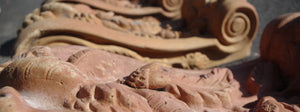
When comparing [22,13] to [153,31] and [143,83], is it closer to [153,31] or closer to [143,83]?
[153,31]

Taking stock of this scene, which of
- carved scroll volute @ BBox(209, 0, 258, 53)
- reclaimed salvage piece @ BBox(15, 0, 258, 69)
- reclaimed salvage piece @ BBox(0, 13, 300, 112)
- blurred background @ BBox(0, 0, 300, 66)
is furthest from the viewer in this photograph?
blurred background @ BBox(0, 0, 300, 66)

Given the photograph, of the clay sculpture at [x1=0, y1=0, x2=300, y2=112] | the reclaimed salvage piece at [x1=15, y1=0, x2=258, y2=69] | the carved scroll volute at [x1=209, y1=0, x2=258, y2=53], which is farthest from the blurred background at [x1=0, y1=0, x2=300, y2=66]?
the clay sculpture at [x1=0, y1=0, x2=300, y2=112]

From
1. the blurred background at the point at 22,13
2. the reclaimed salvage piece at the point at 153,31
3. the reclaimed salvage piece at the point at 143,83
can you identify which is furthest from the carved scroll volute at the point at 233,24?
the reclaimed salvage piece at the point at 143,83

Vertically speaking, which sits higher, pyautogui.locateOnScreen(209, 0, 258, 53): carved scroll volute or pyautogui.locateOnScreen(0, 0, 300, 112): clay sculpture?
pyautogui.locateOnScreen(209, 0, 258, 53): carved scroll volute

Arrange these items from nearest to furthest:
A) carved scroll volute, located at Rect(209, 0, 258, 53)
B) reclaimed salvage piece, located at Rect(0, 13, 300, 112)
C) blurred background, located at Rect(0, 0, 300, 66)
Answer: reclaimed salvage piece, located at Rect(0, 13, 300, 112), carved scroll volute, located at Rect(209, 0, 258, 53), blurred background, located at Rect(0, 0, 300, 66)

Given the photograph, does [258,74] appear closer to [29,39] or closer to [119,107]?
[119,107]

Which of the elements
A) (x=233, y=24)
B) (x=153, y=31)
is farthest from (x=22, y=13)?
(x=233, y=24)

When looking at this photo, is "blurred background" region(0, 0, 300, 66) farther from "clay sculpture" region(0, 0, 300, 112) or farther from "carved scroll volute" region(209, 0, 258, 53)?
"clay sculpture" region(0, 0, 300, 112)
